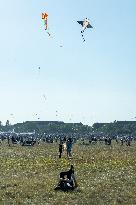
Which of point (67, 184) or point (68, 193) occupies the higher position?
point (67, 184)

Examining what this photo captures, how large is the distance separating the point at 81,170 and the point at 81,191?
937cm

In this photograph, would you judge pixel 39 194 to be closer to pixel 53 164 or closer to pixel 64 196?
pixel 64 196

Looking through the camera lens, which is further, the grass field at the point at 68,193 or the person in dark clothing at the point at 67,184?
the person in dark clothing at the point at 67,184

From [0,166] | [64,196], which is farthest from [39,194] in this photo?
[0,166]

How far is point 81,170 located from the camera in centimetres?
3369

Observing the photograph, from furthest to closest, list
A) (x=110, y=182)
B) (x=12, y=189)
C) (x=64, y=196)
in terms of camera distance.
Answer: (x=110, y=182)
(x=12, y=189)
(x=64, y=196)

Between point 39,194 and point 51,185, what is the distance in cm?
275

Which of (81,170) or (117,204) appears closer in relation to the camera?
(117,204)

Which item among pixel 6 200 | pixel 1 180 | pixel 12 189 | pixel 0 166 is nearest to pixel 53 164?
pixel 0 166

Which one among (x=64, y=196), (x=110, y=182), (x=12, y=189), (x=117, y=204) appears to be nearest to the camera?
(x=117, y=204)

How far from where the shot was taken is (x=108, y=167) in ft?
119

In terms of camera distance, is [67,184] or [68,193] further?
[67,184]

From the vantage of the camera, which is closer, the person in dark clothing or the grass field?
the grass field

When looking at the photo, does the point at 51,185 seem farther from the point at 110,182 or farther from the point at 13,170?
the point at 13,170
